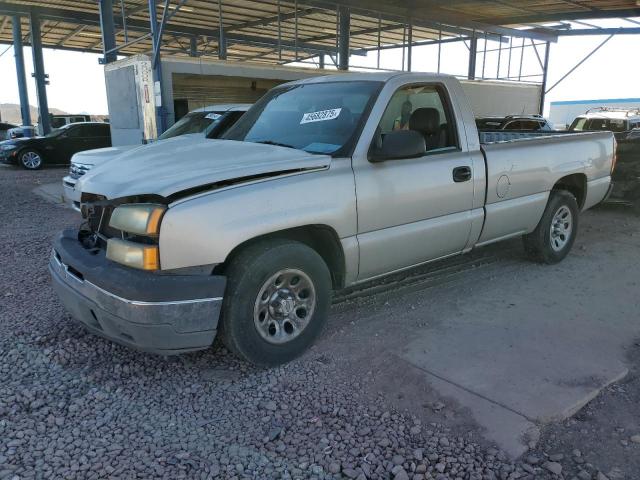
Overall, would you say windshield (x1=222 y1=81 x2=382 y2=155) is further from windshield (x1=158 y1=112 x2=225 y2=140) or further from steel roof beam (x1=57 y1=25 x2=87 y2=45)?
steel roof beam (x1=57 y1=25 x2=87 y2=45)

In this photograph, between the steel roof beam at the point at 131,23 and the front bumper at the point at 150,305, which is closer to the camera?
the front bumper at the point at 150,305

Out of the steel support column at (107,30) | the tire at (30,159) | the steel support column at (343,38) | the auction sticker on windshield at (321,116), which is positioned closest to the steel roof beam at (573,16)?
the steel support column at (343,38)

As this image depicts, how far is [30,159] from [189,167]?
633 inches

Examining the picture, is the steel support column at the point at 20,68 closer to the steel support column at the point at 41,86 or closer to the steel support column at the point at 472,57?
the steel support column at the point at 41,86

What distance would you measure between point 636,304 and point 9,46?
2914cm

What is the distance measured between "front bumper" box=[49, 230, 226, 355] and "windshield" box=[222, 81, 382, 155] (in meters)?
1.34

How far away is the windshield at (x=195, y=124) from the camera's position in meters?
9.38

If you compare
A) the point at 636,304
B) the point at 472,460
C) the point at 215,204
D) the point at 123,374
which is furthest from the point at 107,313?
the point at 636,304

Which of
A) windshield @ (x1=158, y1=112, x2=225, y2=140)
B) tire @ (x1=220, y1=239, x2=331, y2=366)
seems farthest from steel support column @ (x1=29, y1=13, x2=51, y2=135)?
tire @ (x1=220, y1=239, x2=331, y2=366)

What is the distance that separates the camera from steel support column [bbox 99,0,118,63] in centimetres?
1464

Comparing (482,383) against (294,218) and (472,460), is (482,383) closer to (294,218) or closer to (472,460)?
(472,460)

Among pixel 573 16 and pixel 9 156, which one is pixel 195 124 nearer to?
pixel 9 156

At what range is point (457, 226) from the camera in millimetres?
4410

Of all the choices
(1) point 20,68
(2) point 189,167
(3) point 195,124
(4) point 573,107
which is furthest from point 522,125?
(4) point 573,107
